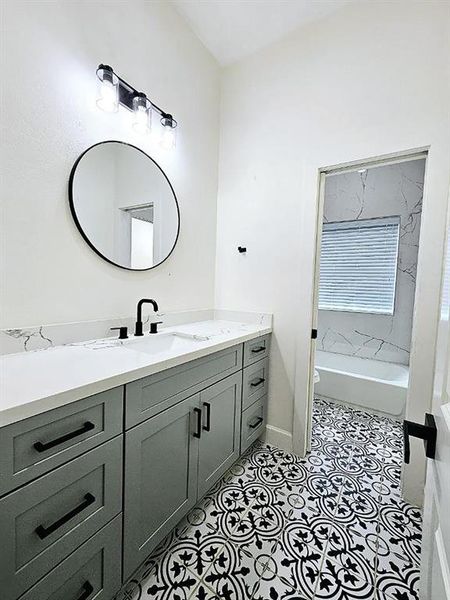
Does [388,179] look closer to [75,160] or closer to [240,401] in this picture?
[240,401]

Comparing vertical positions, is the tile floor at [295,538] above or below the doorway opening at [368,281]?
below

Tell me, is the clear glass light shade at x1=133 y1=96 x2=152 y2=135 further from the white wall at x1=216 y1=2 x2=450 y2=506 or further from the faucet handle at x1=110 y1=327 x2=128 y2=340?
the faucet handle at x1=110 y1=327 x2=128 y2=340

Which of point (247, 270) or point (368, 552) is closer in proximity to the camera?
point (368, 552)

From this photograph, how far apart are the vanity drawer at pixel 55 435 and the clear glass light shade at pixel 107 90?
1417mm

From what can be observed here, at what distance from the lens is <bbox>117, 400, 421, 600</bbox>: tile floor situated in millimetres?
1128

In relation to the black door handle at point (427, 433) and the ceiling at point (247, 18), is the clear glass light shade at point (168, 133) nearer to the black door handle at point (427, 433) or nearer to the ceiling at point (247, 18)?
the ceiling at point (247, 18)

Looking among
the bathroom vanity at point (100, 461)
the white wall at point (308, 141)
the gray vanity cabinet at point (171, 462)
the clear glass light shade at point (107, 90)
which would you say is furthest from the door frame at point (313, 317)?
the clear glass light shade at point (107, 90)

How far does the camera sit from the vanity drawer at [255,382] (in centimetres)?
180

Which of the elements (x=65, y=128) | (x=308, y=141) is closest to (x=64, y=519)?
(x=65, y=128)

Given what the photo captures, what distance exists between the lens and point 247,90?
2.17 meters

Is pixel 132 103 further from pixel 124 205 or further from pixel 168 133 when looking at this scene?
pixel 124 205

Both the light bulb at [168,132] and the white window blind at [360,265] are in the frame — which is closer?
the light bulb at [168,132]

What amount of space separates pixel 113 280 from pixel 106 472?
0.99m

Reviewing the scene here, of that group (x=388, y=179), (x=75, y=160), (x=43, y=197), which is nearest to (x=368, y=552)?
(x=43, y=197)
